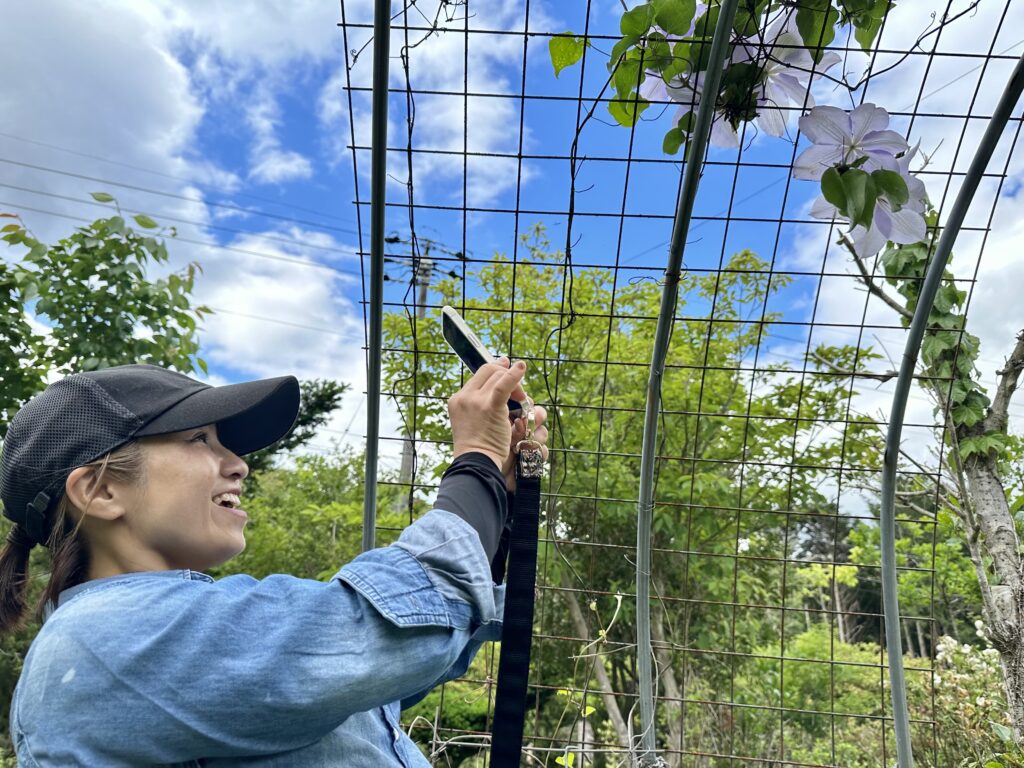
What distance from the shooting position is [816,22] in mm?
1191

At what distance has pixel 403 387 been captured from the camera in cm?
298

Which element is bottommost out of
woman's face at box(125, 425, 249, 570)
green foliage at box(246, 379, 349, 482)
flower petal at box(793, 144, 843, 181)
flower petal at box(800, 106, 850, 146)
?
woman's face at box(125, 425, 249, 570)

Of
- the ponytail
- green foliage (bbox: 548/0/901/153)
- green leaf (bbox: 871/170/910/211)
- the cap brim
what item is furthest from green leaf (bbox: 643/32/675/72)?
the ponytail

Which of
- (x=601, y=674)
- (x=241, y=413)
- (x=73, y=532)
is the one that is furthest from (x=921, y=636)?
(x=73, y=532)

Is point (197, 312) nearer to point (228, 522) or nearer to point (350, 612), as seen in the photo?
point (228, 522)

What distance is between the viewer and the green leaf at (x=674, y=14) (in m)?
1.15

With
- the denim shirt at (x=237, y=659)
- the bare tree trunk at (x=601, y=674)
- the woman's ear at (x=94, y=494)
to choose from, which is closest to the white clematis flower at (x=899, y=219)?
the denim shirt at (x=237, y=659)

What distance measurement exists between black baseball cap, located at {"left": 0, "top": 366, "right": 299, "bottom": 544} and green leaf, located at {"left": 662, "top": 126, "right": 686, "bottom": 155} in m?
0.77

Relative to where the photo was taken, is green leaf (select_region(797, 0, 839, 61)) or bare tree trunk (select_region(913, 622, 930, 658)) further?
bare tree trunk (select_region(913, 622, 930, 658))

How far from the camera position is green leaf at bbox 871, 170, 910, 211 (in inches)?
43.6

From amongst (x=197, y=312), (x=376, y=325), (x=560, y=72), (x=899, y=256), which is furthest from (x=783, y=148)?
(x=197, y=312)

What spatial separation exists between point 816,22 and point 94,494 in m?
1.18

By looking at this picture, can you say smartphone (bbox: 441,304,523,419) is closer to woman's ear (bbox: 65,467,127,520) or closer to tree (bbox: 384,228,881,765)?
woman's ear (bbox: 65,467,127,520)

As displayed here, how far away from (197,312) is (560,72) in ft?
9.03
